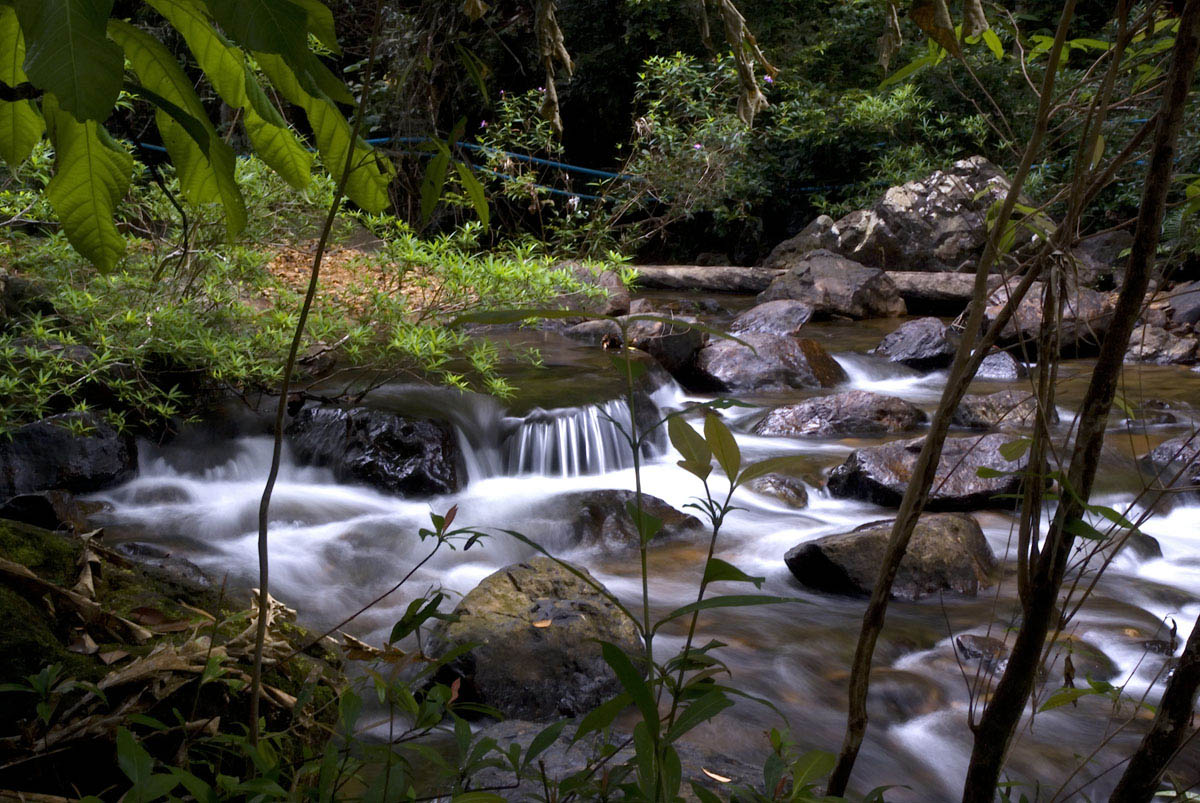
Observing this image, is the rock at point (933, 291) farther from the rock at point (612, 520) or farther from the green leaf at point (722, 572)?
the green leaf at point (722, 572)

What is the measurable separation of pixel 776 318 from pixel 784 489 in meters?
5.08

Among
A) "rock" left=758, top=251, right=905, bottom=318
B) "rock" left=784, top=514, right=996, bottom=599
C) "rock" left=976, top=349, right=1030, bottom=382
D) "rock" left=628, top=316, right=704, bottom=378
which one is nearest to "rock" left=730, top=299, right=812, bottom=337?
"rock" left=758, top=251, right=905, bottom=318

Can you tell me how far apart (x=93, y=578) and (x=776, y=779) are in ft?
5.08

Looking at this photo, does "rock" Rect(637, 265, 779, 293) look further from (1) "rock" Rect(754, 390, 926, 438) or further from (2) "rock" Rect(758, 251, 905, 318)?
(1) "rock" Rect(754, 390, 926, 438)

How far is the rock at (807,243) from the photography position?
1396 cm

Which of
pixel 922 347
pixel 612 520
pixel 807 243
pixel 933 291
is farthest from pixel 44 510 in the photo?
pixel 807 243

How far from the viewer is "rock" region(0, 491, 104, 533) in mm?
4074

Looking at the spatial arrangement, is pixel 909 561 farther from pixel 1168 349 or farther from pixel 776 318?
pixel 1168 349

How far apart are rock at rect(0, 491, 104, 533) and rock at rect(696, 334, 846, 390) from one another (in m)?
5.85

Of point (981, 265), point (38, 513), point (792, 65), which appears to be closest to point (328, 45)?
point (981, 265)

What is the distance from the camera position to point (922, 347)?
970cm

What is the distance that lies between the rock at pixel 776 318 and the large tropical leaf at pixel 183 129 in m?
9.08

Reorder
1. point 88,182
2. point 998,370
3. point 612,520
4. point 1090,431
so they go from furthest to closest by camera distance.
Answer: point 998,370
point 612,520
point 88,182
point 1090,431

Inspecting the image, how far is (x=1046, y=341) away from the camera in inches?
51.5
